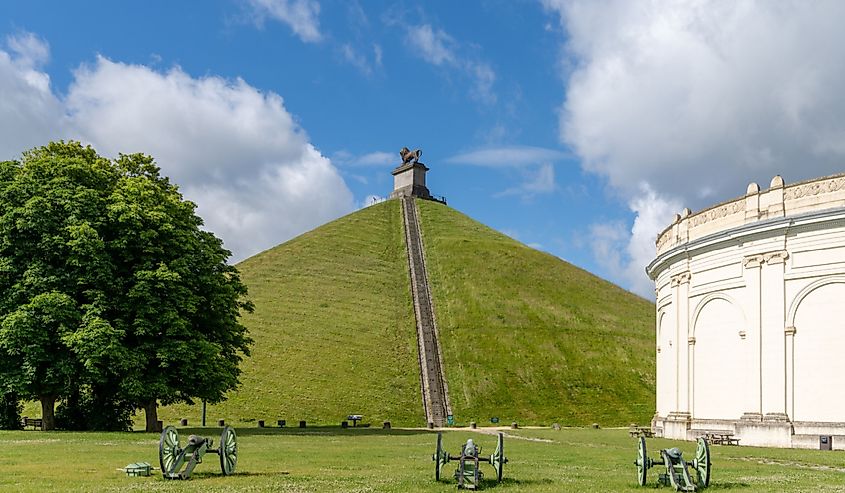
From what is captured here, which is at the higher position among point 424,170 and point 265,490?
point 424,170

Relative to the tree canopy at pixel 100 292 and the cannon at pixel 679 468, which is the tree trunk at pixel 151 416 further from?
the cannon at pixel 679 468

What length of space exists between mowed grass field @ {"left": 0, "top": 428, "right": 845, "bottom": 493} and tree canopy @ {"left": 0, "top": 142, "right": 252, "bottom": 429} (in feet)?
14.2

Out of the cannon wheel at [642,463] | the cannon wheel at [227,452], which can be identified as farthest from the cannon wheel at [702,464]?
the cannon wheel at [227,452]

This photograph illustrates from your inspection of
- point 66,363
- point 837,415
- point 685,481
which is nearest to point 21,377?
point 66,363

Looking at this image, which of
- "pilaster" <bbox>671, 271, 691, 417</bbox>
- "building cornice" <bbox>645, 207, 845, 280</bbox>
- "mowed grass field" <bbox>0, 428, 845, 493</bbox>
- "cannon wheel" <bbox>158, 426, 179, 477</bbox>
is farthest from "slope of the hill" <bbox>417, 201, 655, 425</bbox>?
"cannon wheel" <bbox>158, 426, 179, 477</bbox>

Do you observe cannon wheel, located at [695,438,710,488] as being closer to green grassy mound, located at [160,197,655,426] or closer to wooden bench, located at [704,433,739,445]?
wooden bench, located at [704,433,739,445]

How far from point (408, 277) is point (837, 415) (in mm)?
65831

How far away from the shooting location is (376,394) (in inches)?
2557

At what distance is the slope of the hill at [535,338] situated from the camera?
6682cm

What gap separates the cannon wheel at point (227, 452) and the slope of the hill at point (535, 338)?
144 feet

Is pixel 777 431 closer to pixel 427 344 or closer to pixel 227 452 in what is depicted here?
pixel 227 452

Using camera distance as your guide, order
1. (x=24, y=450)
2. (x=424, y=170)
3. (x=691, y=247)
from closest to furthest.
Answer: (x=24, y=450)
(x=691, y=247)
(x=424, y=170)

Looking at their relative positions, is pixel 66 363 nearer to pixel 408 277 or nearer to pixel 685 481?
pixel 685 481

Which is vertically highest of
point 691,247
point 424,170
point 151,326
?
point 424,170
